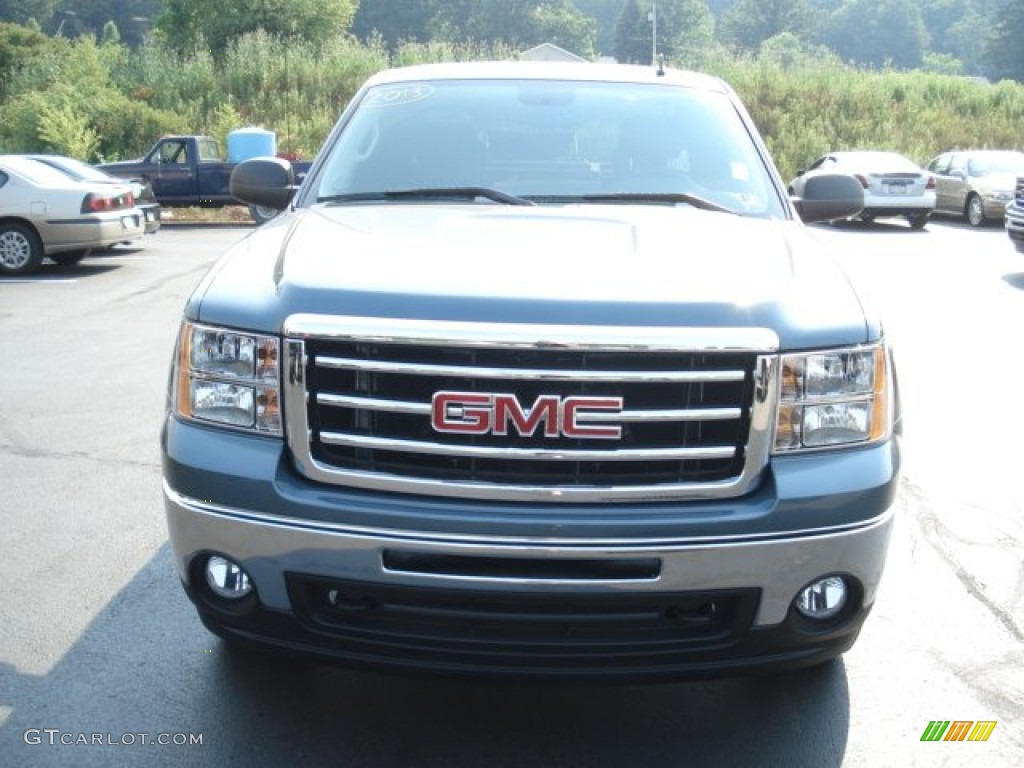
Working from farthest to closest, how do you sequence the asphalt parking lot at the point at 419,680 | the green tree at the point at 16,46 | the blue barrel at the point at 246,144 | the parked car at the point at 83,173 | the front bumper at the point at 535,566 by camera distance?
the green tree at the point at 16,46 → the blue barrel at the point at 246,144 → the parked car at the point at 83,173 → the asphalt parking lot at the point at 419,680 → the front bumper at the point at 535,566

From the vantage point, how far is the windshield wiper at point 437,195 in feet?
13.5

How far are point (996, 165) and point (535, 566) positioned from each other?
22548mm

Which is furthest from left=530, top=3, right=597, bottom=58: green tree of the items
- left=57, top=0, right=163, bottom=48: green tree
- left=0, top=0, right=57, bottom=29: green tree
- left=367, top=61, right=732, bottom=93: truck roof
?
left=367, top=61, right=732, bottom=93: truck roof

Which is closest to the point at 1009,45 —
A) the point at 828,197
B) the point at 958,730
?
the point at 828,197

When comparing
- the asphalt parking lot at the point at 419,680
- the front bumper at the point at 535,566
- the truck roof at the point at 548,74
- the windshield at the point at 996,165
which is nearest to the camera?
the front bumper at the point at 535,566

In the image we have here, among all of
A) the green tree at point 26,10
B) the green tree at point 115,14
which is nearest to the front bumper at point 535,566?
the green tree at point 26,10

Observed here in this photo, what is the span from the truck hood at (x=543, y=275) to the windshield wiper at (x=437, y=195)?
0.29 metres

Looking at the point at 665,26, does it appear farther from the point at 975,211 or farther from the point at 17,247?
the point at 17,247

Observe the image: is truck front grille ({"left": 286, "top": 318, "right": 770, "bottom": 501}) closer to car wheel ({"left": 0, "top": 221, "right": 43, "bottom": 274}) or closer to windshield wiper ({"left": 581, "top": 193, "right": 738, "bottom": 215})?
windshield wiper ({"left": 581, "top": 193, "right": 738, "bottom": 215})

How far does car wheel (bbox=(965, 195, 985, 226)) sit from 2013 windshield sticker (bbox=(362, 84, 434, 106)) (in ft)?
64.5

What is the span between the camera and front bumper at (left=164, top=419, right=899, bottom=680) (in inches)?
110

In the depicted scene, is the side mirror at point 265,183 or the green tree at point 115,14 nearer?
the side mirror at point 265,183

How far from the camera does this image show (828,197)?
16.2 feet

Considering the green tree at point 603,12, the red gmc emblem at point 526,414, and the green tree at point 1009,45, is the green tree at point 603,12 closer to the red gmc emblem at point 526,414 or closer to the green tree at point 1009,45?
the green tree at point 1009,45
